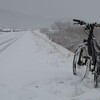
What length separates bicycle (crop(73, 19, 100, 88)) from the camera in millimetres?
6749

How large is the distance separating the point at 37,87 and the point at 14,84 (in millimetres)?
659

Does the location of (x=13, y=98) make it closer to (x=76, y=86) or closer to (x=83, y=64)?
(x=76, y=86)

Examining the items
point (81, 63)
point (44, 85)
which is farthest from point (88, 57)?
point (44, 85)

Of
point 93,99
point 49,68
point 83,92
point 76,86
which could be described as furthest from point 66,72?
point 93,99

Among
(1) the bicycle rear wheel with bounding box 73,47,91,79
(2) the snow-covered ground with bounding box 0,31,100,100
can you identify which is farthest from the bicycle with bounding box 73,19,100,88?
(2) the snow-covered ground with bounding box 0,31,100,100

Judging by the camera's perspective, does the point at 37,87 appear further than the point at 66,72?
No

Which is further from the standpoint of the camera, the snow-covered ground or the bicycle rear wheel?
the bicycle rear wheel

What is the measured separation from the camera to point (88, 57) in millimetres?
7070

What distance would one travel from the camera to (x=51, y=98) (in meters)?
5.84

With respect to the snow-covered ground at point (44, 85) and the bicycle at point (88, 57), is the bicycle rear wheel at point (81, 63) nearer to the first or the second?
the bicycle at point (88, 57)

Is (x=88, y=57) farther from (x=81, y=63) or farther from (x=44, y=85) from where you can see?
(x=44, y=85)

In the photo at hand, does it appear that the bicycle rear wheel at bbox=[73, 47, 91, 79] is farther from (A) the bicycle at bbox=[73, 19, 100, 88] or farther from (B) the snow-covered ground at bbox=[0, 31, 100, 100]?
(B) the snow-covered ground at bbox=[0, 31, 100, 100]

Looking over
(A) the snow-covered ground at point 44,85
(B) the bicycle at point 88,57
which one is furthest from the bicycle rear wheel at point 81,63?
(A) the snow-covered ground at point 44,85

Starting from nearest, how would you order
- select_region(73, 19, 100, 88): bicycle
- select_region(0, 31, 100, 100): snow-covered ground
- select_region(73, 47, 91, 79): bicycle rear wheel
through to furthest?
select_region(0, 31, 100, 100): snow-covered ground < select_region(73, 19, 100, 88): bicycle < select_region(73, 47, 91, 79): bicycle rear wheel
